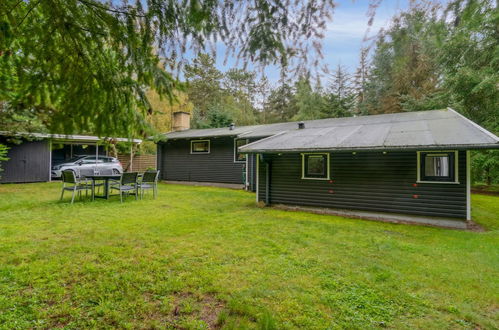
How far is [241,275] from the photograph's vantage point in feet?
10.6

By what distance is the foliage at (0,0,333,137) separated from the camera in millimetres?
2434

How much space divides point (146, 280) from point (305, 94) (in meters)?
2.65

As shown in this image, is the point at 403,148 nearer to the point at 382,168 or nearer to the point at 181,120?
the point at 382,168

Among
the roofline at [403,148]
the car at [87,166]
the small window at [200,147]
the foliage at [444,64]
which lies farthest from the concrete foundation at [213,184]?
the foliage at [444,64]

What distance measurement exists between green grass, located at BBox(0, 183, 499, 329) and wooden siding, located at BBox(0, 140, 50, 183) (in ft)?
29.0

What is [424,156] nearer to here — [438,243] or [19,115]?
[438,243]

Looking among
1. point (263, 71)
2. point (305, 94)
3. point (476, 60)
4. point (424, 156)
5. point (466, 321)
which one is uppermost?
point (476, 60)

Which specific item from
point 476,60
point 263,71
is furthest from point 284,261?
point 476,60

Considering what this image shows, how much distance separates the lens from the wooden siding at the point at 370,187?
20.0 feet

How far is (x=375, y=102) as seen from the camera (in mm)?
20859

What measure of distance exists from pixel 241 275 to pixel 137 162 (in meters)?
16.2

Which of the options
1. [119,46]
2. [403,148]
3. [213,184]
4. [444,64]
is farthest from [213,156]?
[444,64]

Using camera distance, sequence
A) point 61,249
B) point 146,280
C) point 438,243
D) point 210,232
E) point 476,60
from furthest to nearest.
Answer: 1. point 476,60
2. point 210,232
3. point 438,243
4. point 61,249
5. point 146,280

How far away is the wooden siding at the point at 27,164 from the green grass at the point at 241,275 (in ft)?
29.0
